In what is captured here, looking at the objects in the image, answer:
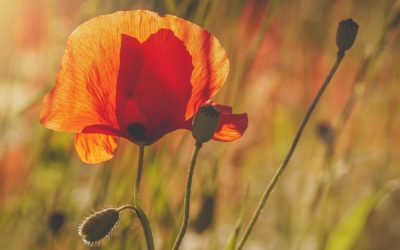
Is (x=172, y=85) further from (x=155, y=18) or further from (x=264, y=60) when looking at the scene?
(x=264, y=60)

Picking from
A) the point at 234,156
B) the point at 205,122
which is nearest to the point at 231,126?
the point at 205,122

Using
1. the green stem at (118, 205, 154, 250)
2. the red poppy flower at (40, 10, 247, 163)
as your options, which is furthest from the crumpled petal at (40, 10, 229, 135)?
the green stem at (118, 205, 154, 250)

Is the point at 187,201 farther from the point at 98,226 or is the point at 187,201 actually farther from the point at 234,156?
the point at 234,156

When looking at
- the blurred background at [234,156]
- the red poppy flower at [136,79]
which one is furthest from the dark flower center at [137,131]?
the blurred background at [234,156]

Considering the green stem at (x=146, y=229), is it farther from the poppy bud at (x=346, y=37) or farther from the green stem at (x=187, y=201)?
the poppy bud at (x=346, y=37)

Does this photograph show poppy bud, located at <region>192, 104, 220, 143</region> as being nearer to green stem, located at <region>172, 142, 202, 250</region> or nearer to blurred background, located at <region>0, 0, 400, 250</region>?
green stem, located at <region>172, 142, 202, 250</region>

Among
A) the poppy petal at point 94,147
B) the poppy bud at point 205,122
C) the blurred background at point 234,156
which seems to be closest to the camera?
the poppy bud at point 205,122
